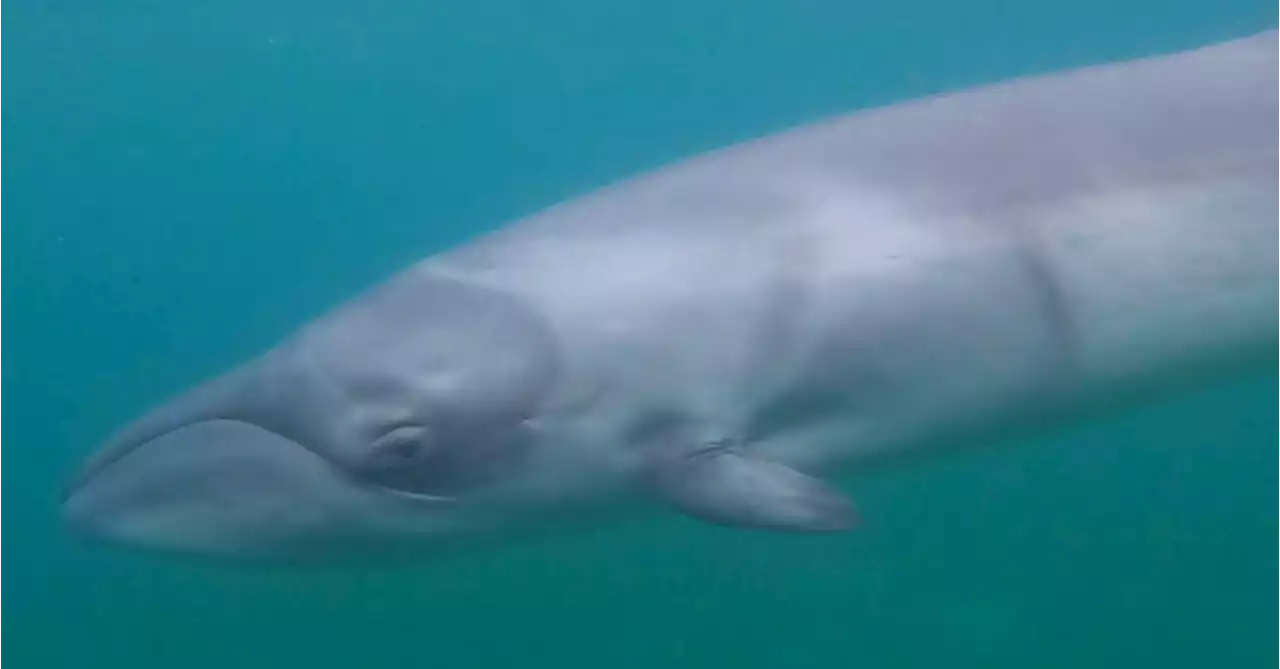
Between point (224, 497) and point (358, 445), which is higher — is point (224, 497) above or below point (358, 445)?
below

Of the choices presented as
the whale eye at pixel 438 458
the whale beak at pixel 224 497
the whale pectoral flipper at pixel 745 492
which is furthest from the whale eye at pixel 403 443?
the whale pectoral flipper at pixel 745 492

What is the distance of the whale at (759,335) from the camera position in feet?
18.2

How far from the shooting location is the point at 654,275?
18.9 ft

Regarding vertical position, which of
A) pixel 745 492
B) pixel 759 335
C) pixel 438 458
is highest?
pixel 759 335

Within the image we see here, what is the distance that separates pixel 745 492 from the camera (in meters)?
5.46

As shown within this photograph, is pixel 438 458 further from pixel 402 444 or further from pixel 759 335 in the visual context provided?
pixel 759 335

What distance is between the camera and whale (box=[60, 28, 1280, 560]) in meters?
5.56

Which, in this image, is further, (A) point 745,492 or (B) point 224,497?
(B) point 224,497

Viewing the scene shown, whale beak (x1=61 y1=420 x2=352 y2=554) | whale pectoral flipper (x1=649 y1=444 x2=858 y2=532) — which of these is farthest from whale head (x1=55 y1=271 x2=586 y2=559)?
whale pectoral flipper (x1=649 y1=444 x2=858 y2=532)

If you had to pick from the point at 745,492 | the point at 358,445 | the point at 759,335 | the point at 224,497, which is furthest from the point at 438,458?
the point at 759,335

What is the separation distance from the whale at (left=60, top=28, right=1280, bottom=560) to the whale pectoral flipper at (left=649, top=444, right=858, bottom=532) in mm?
12

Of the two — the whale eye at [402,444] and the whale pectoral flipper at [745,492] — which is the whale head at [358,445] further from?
the whale pectoral flipper at [745,492]

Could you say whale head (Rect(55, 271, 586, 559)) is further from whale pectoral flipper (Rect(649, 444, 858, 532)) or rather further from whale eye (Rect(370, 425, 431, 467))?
whale pectoral flipper (Rect(649, 444, 858, 532))

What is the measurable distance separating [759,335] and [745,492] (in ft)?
2.13
